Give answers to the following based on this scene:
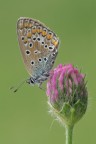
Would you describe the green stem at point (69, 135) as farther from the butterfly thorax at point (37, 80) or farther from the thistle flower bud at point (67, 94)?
the butterfly thorax at point (37, 80)

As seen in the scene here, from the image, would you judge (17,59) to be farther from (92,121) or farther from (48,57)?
(48,57)

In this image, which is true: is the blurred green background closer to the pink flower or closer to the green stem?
the pink flower

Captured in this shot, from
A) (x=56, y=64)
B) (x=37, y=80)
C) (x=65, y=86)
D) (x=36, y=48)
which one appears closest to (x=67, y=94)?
(x=65, y=86)

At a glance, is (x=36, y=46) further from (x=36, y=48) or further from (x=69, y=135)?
(x=69, y=135)

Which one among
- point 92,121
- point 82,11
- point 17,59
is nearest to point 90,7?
point 82,11

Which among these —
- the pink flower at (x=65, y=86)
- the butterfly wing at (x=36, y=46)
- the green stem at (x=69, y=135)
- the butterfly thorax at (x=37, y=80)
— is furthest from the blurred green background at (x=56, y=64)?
the green stem at (x=69, y=135)

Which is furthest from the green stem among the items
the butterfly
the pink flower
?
the butterfly

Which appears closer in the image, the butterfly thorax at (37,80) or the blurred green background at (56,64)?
the butterfly thorax at (37,80)
